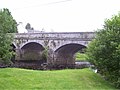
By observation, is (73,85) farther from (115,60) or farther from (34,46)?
(34,46)

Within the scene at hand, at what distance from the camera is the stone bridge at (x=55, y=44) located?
201ft

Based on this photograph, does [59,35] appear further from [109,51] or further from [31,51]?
[109,51]

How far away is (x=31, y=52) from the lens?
8194 cm

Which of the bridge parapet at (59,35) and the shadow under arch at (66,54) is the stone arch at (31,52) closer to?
the bridge parapet at (59,35)

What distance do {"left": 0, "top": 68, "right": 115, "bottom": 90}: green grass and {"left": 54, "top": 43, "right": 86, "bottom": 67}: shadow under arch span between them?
3076 cm

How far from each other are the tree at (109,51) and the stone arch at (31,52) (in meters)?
38.0

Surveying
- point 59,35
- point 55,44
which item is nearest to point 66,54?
point 55,44

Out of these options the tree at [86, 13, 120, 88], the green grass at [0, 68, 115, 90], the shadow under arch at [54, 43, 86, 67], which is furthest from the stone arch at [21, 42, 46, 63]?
the green grass at [0, 68, 115, 90]

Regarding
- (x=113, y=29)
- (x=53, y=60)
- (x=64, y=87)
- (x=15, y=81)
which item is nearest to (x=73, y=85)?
(x=64, y=87)

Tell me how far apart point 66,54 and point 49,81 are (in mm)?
41906

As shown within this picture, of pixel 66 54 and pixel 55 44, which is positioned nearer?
pixel 55 44

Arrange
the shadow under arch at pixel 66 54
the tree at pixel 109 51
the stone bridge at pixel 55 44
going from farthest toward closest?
the shadow under arch at pixel 66 54 < the stone bridge at pixel 55 44 < the tree at pixel 109 51

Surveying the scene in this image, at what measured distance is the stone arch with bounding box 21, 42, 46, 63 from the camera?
76375mm

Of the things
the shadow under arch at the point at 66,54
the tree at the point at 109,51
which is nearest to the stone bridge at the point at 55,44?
the shadow under arch at the point at 66,54
